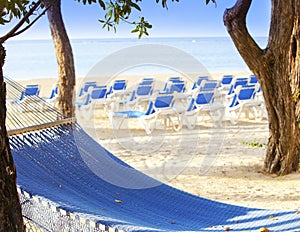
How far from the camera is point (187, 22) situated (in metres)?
48.7

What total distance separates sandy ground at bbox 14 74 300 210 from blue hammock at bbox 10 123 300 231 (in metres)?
0.97

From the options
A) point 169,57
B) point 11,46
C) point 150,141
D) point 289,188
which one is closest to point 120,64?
point 169,57

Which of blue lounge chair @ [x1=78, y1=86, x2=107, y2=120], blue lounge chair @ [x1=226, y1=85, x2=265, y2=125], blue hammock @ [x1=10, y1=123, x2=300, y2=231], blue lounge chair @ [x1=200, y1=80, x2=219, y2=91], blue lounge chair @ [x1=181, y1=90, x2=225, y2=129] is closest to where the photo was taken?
blue hammock @ [x1=10, y1=123, x2=300, y2=231]

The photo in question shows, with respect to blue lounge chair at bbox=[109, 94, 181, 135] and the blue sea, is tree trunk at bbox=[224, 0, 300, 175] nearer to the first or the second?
blue lounge chair at bbox=[109, 94, 181, 135]

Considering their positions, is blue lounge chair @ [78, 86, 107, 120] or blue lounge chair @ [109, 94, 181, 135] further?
blue lounge chair @ [78, 86, 107, 120]

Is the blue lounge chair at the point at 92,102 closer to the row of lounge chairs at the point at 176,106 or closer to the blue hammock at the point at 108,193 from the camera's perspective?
the row of lounge chairs at the point at 176,106

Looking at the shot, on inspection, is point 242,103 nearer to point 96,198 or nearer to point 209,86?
point 209,86

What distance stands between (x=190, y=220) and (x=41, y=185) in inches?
27.1

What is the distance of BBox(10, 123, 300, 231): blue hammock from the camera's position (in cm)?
212

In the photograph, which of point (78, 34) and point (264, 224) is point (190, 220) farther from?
point (78, 34)

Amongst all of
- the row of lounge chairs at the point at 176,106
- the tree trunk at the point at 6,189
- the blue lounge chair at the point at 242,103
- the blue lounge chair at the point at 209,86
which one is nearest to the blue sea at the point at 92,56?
the row of lounge chairs at the point at 176,106

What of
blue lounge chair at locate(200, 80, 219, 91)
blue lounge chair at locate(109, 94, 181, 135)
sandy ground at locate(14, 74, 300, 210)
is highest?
blue lounge chair at locate(200, 80, 219, 91)

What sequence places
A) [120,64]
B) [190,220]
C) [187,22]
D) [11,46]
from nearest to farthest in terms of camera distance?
[190,220] → [120,64] → [11,46] → [187,22]

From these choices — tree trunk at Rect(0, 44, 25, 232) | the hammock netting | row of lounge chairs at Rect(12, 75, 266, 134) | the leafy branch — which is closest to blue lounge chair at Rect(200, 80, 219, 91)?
row of lounge chairs at Rect(12, 75, 266, 134)
